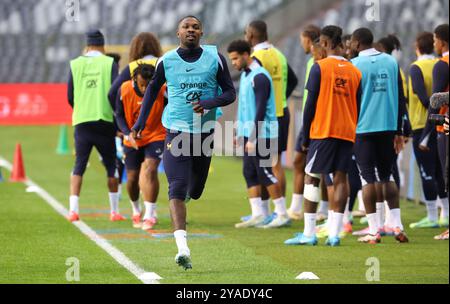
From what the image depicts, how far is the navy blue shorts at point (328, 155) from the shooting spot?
10.8 meters

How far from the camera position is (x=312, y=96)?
35.4 feet

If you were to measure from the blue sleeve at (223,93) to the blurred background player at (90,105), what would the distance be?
360 centimetres

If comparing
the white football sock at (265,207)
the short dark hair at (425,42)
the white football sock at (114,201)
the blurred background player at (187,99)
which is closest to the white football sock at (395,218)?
the white football sock at (265,207)

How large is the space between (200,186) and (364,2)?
74.4 ft

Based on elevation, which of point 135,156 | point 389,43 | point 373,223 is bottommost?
point 373,223

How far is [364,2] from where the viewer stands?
103ft

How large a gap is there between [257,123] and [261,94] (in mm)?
344

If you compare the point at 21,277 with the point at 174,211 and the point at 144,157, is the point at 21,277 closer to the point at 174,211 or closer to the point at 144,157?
the point at 174,211

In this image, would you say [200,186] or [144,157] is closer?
[200,186]

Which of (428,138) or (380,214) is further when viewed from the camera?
(428,138)

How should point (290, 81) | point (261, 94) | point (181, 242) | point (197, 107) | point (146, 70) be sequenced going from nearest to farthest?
point (181, 242)
point (197, 107)
point (146, 70)
point (261, 94)
point (290, 81)

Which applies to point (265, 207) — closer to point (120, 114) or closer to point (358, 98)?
point (120, 114)

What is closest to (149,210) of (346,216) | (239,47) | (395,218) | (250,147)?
(250,147)
